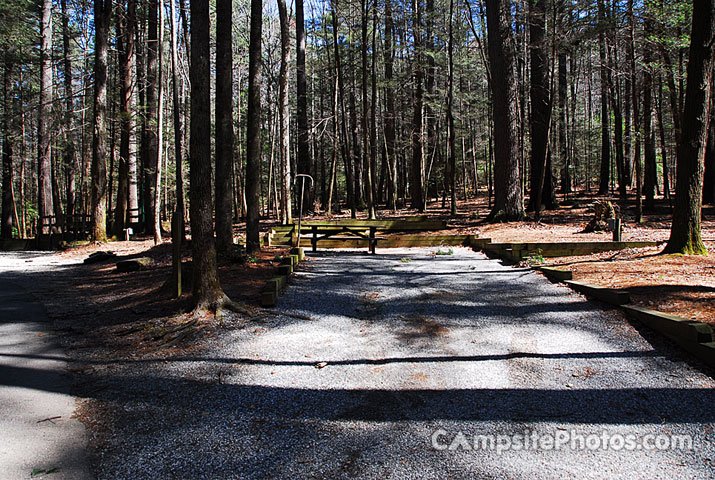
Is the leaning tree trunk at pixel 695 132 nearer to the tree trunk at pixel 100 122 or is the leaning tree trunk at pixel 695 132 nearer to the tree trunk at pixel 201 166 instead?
the tree trunk at pixel 201 166

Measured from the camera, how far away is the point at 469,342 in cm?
515

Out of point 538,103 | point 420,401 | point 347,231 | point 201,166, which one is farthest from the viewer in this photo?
point 538,103

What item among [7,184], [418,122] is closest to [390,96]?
[418,122]

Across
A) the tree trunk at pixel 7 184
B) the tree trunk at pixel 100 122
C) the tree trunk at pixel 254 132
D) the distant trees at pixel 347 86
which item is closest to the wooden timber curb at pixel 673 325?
the distant trees at pixel 347 86

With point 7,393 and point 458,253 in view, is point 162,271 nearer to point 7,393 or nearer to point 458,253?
point 7,393

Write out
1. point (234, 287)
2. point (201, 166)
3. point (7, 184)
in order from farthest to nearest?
point (7, 184) < point (234, 287) < point (201, 166)

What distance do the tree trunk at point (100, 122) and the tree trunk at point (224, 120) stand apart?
35.7 ft

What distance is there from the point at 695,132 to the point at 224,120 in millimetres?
8550

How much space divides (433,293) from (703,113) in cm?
558

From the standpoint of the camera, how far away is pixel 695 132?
319 inches

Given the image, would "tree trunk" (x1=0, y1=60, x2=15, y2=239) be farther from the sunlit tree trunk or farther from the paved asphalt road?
the paved asphalt road

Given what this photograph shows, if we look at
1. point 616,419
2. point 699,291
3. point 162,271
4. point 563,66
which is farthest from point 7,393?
point 563,66

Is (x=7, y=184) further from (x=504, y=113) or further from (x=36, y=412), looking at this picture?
(x=36, y=412)

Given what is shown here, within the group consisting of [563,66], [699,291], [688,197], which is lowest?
[699,291]
